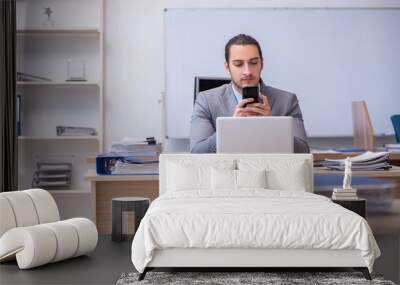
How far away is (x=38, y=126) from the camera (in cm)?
683

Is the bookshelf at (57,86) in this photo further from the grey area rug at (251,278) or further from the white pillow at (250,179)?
the grey area rug at (251,278)

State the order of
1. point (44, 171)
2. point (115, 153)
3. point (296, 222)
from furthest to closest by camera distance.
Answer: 1. point (44, 171)
2. point (115, 153)
3. point (296, 222)

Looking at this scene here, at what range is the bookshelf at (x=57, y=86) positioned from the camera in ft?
22.3

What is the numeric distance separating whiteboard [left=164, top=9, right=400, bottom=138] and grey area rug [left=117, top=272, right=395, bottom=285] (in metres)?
3.39

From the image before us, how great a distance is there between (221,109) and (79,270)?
189cm

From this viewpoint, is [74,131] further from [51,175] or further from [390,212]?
[390,212]

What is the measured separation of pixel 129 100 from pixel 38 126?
0.91 metres

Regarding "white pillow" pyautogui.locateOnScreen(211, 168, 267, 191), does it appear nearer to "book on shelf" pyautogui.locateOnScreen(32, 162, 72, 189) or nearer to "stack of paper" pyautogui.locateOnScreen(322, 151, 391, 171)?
"stack of paper" pyautogui.locateOnScreen(322, 151, 391, 171)

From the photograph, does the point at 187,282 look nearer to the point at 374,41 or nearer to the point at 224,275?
the point at 224,275

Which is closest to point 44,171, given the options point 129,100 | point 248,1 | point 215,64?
point 129,100

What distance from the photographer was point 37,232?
148 inches

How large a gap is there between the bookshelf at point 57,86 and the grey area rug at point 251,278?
3.34 m

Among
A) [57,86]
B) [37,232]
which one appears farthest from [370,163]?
[57,86]

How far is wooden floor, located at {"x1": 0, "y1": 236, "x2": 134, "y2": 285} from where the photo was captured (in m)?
3.51
